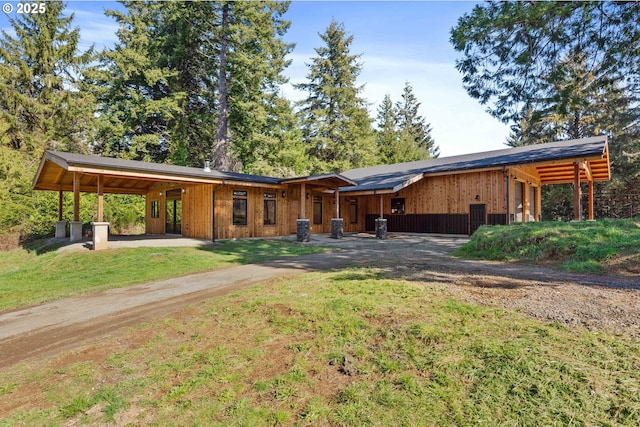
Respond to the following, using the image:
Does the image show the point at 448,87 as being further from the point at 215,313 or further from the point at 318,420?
the point at 318,420

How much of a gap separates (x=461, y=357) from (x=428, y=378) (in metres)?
0.43

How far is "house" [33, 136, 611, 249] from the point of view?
543 inches

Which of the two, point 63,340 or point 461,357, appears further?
point 63,340

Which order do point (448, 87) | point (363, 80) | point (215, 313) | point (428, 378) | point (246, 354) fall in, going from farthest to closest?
point (363, 80), point (448, 87), point (215, 313), point (246, 354), point (428, 378)

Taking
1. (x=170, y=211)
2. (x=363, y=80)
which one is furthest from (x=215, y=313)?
(x=363, y=80)

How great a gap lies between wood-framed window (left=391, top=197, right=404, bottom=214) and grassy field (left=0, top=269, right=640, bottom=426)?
15.2m

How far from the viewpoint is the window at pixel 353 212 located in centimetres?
2061

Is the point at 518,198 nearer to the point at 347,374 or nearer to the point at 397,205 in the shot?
the point at 397,205

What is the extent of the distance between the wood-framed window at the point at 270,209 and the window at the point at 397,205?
715cm

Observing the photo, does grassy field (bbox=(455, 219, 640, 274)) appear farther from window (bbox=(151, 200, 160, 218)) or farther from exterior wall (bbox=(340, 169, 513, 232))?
window (bbox=(151, 200, 160, 218))

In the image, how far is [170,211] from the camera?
55.7 feet

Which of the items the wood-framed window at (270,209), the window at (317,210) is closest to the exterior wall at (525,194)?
the window at (317,210)

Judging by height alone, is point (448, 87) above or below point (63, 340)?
above

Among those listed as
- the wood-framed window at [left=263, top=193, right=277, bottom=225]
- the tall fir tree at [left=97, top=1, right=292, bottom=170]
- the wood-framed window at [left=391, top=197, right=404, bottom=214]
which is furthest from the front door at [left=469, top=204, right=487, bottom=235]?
the tall fir tree at [left=97, top=1, right=292, bottom=170]
